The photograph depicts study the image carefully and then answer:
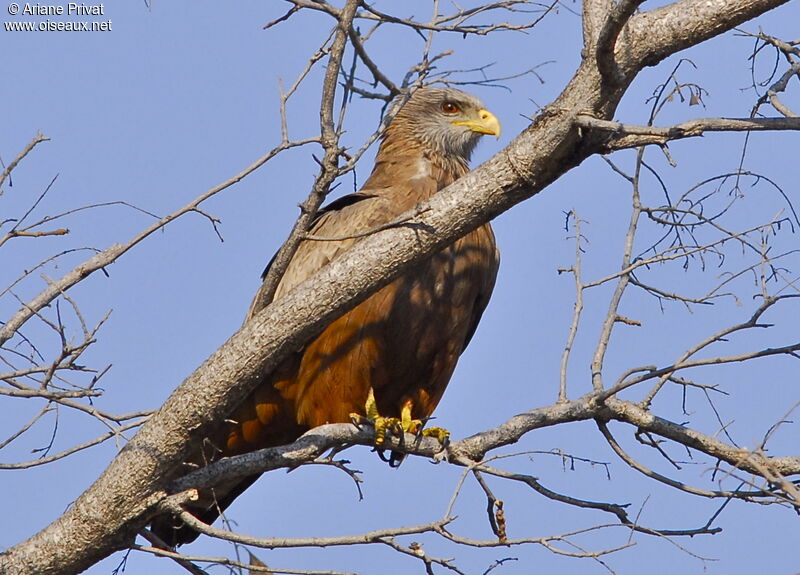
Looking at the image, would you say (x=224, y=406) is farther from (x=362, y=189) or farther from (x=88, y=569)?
(x=362, y=189)

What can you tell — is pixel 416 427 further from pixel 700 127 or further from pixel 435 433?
pixel 700 127

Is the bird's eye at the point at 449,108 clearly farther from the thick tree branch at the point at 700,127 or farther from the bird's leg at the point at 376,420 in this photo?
the thick tree branch at the point at 700,127

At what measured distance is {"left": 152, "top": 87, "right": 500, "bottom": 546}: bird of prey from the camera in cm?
502

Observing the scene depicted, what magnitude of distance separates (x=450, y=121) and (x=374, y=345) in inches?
75.8

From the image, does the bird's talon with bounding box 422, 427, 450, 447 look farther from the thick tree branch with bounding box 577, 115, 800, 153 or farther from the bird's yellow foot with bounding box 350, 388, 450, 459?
the thick tree branch with bounding box 577, 115, 800, 153

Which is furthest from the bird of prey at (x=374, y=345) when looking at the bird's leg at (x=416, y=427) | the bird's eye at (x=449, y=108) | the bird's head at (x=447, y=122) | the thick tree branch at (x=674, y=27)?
the thick tree branch at (x=674, y=27)

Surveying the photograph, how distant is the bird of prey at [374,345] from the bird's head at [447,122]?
503 mm

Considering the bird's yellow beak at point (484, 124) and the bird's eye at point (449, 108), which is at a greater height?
the bird's eye at point (449, 108)

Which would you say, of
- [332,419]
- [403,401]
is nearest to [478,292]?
[403,401]

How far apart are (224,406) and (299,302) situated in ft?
1.73

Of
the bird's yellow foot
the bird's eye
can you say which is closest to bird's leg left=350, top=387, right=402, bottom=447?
the bird's yellow foot

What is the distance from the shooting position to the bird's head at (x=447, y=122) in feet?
20.4

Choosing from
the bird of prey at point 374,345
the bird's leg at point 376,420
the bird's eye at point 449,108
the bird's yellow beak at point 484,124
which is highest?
the bird's eye at point 449,108

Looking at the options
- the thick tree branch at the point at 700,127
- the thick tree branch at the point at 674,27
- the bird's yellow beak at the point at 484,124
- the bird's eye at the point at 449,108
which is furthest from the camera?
the bird's eye at the point at 449,108
